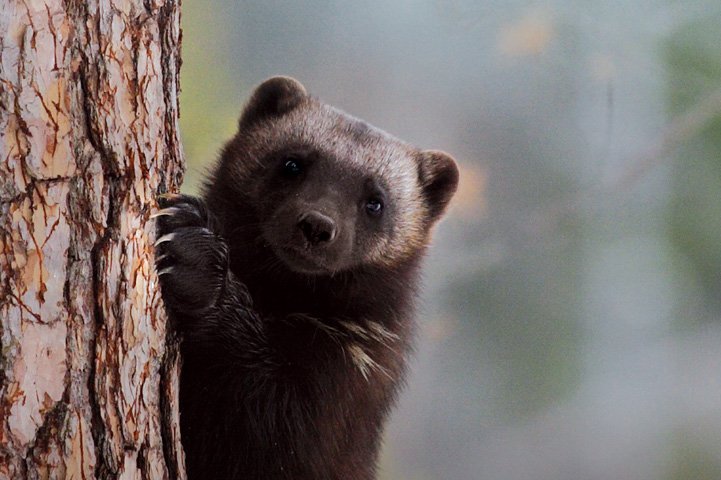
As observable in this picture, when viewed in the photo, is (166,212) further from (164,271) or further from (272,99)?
(272,99)

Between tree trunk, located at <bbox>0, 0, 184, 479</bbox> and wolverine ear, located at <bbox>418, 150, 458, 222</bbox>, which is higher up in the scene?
tree trunk, located at <bbox>0, 0, 184, 479</bbox>

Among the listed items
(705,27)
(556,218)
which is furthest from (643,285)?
(705,27)

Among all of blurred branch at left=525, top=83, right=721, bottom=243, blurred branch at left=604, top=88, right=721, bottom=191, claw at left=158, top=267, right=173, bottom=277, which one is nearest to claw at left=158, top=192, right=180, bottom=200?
claw at left=158, top=267, right=173, bottom=277

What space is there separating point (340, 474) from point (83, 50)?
1.32 m

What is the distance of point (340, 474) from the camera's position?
2.17m

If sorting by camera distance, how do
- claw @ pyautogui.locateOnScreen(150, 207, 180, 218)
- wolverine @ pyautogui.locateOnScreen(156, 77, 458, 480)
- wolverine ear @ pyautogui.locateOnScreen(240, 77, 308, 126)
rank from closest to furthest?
1. claw @ pyautogui.locateOnScreen(150, 207, 180, 218)
2. wolverine @ pyautogui.locateOnScreen(156, 77, 458, 480)
3. wolverine ear @ pyautogui.locateOnScreen(240, 77, 308, 126)

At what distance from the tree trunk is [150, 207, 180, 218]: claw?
0.03 m

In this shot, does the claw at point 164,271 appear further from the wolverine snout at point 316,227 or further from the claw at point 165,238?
the wolverine snout at point 316,227

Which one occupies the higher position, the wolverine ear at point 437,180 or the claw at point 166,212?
the claw at point 166,212

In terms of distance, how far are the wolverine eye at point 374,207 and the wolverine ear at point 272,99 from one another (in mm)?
460

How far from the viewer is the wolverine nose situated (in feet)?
6.91

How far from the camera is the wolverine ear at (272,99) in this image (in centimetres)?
264

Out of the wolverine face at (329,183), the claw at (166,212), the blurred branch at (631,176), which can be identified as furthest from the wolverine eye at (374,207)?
the blurred branch at (631,176)

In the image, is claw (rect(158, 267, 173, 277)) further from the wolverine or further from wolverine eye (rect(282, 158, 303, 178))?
wolverine eye (rect(282, 158, 303, 178))
